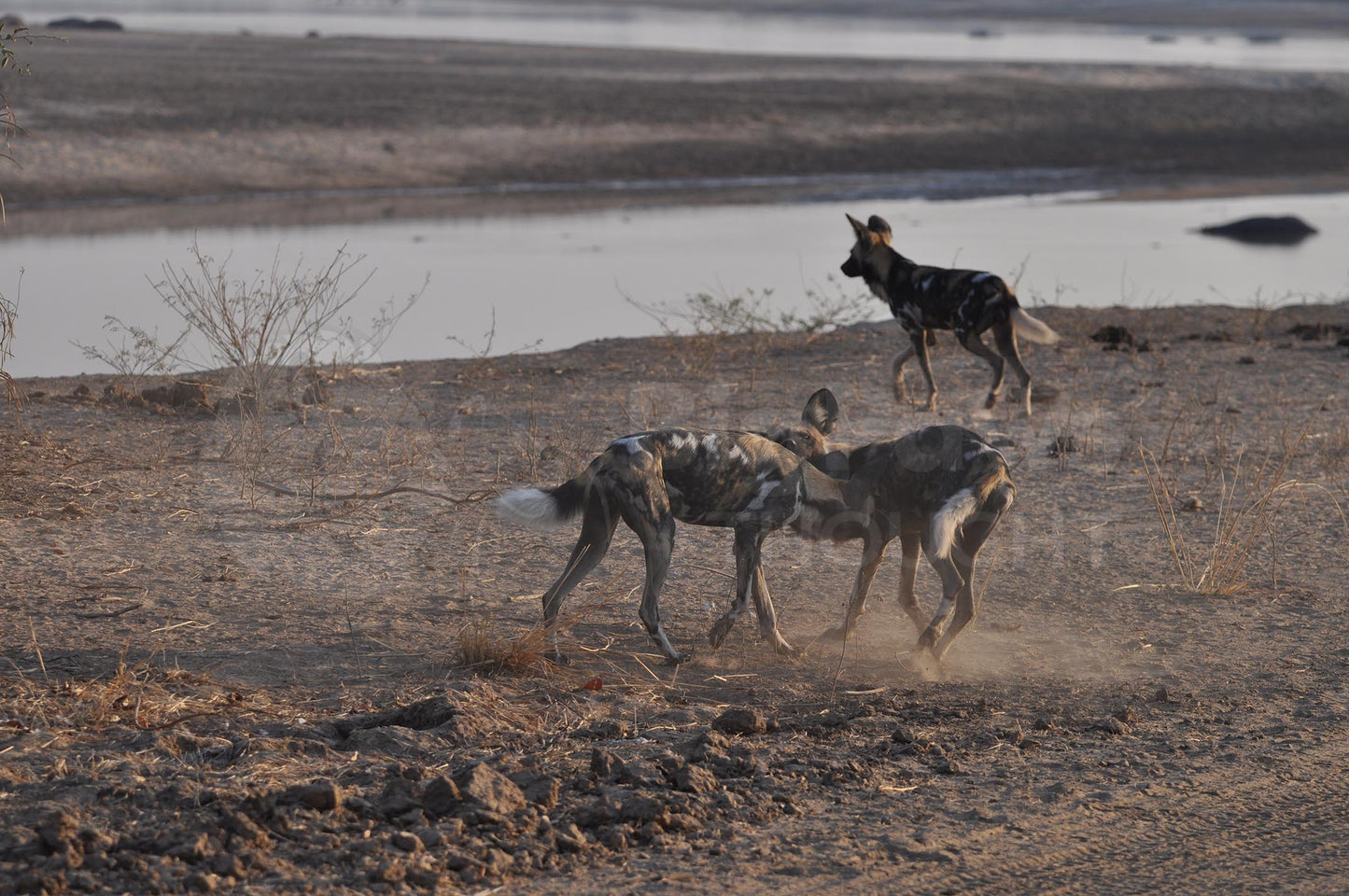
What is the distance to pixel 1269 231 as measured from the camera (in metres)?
23.7

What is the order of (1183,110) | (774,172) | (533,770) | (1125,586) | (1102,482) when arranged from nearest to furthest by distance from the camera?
(533,770)
(1125,586)
(1102,482)
(774,172)
(1183,110)

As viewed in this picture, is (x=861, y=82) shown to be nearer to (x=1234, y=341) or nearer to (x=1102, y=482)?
(x=1234, y=341)

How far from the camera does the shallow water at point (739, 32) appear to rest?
63500 millimetres

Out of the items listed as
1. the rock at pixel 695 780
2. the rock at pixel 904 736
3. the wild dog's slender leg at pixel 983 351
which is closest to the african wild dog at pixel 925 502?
the rock at pixel 904 736

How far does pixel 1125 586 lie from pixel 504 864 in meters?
4.15

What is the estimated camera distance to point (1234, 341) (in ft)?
45.9

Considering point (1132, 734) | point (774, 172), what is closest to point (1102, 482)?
point (1132, 734)

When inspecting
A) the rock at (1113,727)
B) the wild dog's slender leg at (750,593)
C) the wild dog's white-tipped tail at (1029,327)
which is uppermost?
the wild dog's white-tipped tail at (1029,327)

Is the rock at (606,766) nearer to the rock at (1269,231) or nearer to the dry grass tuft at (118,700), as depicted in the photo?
the dry grass tuft at (118,700)

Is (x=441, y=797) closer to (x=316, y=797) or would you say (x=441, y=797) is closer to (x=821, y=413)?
(x=316, y=797)

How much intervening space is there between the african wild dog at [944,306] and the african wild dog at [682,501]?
4911mm

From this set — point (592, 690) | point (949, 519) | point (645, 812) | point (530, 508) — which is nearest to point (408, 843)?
point (645, 812)

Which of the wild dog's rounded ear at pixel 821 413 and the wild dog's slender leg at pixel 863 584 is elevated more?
the wild dog's rounded ear at pixel 821 413

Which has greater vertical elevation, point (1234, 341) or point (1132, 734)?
point (1234, 341)
